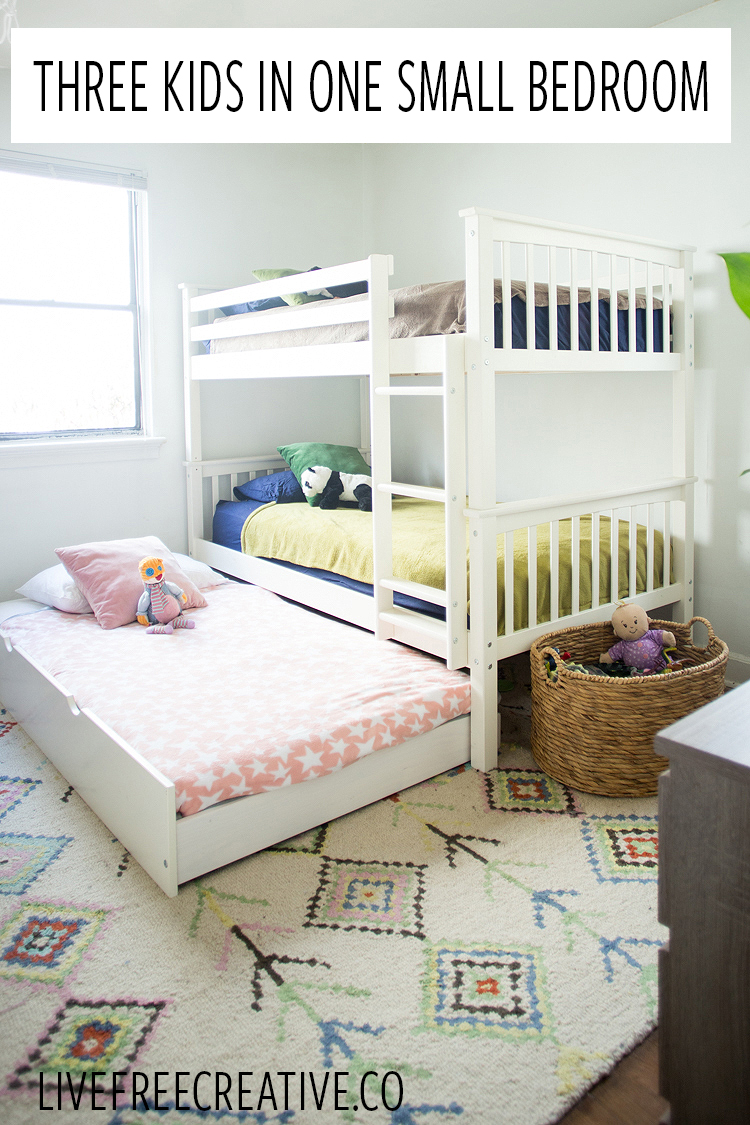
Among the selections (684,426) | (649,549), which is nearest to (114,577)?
(649,549)

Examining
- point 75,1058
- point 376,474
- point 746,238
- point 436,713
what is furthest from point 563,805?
point 746,238

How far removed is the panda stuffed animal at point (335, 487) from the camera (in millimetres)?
3352

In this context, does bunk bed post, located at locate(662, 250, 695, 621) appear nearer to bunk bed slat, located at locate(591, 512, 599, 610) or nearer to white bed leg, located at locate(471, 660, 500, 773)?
bunk bed slat, located at locate(591, 512, 599, 610)

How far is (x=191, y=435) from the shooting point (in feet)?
12.4

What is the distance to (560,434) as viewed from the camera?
338 cm

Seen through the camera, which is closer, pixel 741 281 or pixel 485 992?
pixel 485 992

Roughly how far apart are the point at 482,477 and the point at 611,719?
27.5 inches

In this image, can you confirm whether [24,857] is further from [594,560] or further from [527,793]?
[594,560]

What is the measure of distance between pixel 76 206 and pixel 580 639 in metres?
2.74

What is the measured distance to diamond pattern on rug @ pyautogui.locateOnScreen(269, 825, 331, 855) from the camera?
1.91 metres

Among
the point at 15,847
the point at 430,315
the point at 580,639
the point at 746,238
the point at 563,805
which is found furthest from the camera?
the point at 746,238

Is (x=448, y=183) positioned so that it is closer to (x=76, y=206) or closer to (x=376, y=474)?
(x=76, y=206)

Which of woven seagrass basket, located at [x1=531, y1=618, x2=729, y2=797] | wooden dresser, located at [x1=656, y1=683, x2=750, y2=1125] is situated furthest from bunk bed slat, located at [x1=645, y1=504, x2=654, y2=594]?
wooden dresser, located at [x1=656, y1=683, x2=750, y2=1125]

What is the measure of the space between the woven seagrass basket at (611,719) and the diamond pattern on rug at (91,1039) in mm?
1179
